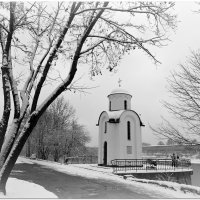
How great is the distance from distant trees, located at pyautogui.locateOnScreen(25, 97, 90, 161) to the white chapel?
12.4 meters

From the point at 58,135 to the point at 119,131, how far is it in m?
14.9

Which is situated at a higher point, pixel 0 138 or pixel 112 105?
pixel 112 105

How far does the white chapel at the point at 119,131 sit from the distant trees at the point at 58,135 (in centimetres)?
1240

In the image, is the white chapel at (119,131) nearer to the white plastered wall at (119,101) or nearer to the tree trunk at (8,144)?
the white plastered wall at (119,101)

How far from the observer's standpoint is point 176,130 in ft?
29.3

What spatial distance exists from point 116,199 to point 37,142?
36.2m

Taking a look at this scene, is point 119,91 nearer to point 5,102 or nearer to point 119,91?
point 119,91

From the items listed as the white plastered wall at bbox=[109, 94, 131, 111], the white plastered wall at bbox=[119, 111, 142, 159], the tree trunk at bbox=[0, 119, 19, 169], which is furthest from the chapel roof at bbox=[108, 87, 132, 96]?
the tree trunk at bbox=[0, 119, 19, 169]

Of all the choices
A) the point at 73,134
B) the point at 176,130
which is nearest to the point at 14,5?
the point at 176,130

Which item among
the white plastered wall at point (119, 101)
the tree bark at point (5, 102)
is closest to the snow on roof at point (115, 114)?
the white plastered wall at point (119, 101)

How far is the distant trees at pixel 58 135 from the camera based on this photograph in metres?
42.4

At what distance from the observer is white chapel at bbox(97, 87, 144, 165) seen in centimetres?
2945

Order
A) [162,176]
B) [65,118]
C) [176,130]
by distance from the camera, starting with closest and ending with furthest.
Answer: [176,130], [162,176], [65,118]

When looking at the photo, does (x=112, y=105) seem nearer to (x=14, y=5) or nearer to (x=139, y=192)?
(x=139, y=192)
